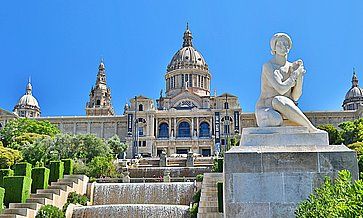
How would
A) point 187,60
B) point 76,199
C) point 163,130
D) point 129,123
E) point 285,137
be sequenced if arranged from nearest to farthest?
point 285,137 < point 76,199 < point 129,123 < point 163,130 < point 187,60

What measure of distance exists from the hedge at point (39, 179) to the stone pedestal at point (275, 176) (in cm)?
2203

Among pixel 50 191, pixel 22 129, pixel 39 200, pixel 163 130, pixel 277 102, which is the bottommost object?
pixel 39 200

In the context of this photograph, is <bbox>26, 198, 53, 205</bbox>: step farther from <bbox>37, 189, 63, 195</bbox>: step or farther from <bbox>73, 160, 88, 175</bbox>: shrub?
<bbox>73, 160, 88, 175</bbox>: shrub

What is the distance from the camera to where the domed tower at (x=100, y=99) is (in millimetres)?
94375

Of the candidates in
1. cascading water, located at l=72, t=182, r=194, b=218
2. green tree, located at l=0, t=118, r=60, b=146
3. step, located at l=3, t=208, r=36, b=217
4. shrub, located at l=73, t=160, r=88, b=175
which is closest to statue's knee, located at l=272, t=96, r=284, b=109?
step, located at l=3, t=208, r=36, b=217

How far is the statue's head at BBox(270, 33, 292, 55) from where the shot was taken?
33.9 ft

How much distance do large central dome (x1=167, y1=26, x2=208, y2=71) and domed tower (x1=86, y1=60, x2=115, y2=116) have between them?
13084 millimetres

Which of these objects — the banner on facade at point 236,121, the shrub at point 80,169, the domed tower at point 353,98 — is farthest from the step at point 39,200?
the domed tower at point 353,98

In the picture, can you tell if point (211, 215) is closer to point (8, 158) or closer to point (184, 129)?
point (8, 158)

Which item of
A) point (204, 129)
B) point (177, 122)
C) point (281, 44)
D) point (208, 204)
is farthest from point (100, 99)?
point (281, 44)

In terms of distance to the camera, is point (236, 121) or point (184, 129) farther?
point (184, 129)

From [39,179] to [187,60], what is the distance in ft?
231

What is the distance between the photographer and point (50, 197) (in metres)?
27.1

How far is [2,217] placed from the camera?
2311 centimetres
